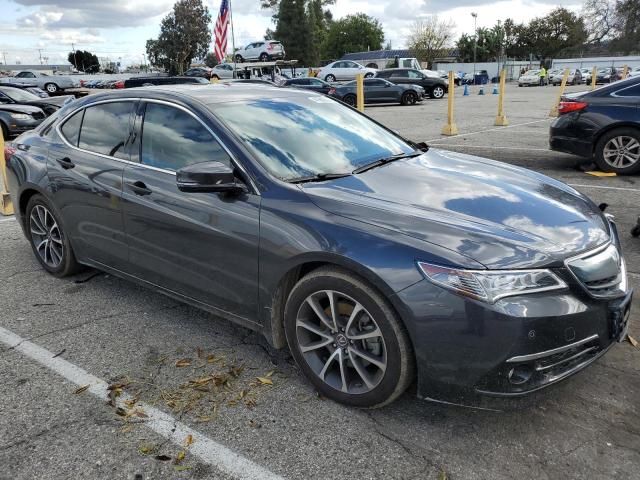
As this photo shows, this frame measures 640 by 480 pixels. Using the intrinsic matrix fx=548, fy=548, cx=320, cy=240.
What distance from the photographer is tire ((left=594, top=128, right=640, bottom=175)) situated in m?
7.88

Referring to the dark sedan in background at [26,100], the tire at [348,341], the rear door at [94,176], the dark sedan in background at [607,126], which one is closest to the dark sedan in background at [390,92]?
the dark sedan in background at [26,100]

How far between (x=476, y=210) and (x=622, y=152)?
638 centimetres

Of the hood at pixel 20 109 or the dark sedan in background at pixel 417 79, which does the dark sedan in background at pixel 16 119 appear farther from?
the dark sedan in background at pixel 417 79

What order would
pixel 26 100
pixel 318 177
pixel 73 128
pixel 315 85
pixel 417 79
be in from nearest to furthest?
1. pixel 318 177
2. pixel 73 128
3. pixel 26 100
4. pixel 315 85
5. pixel 417 79

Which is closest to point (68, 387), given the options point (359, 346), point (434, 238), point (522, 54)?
point (359, 346)

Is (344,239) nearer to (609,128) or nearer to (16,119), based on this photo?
(609,128)

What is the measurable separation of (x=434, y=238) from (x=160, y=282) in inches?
77.8

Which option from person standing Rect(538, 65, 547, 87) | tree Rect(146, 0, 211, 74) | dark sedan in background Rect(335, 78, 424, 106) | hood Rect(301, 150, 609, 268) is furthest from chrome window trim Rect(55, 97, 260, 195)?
tree Rect(146, 0, 211, 74)

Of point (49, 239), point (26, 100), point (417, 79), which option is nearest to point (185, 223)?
point (49, 239)

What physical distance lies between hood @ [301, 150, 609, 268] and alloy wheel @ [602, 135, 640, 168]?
5286mm

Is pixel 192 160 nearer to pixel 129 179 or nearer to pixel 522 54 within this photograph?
pixel 129 179

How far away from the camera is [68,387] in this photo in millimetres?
3113

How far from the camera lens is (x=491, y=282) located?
2.38 m

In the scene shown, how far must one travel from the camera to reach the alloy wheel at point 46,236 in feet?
15.2
